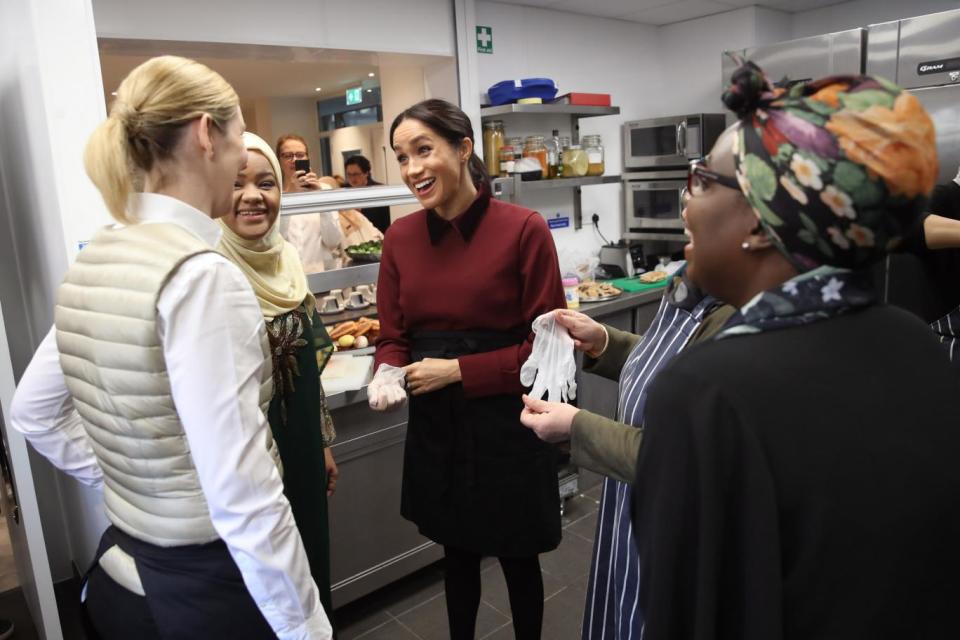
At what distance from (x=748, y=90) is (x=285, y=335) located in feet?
4.08

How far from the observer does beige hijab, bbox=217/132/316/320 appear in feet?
5.45

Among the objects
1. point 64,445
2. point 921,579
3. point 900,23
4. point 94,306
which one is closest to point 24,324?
point 64,445

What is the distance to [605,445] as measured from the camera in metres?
1.17

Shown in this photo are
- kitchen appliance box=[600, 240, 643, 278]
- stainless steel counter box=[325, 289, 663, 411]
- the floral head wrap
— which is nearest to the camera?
the floral head wrap

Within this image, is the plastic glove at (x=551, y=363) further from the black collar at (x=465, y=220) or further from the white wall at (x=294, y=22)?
the white wall at (x=294, y=22)

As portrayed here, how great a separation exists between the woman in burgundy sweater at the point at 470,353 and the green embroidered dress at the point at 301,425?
18cm

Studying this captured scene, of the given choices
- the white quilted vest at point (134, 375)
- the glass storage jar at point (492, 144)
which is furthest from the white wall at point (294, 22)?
the white quilted vest at point (134, 375)

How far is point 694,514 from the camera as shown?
2.47ft

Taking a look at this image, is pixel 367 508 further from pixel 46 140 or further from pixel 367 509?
pixel 46 140

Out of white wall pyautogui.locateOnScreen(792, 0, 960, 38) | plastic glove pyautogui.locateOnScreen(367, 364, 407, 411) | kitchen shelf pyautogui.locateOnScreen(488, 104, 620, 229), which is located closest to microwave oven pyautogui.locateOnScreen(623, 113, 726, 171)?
kitchen shelf pyautogui.locateOnScreen(488, 104, 620, 229)

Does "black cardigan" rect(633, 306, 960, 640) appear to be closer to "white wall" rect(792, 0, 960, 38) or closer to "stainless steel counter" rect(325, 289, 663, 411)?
"stainless steel counter" rect(325, 289, 663, 411)

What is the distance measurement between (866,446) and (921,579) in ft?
0.60

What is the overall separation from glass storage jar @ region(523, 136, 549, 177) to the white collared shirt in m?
2.88

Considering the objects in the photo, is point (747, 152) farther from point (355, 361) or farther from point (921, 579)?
point (355, 361)
